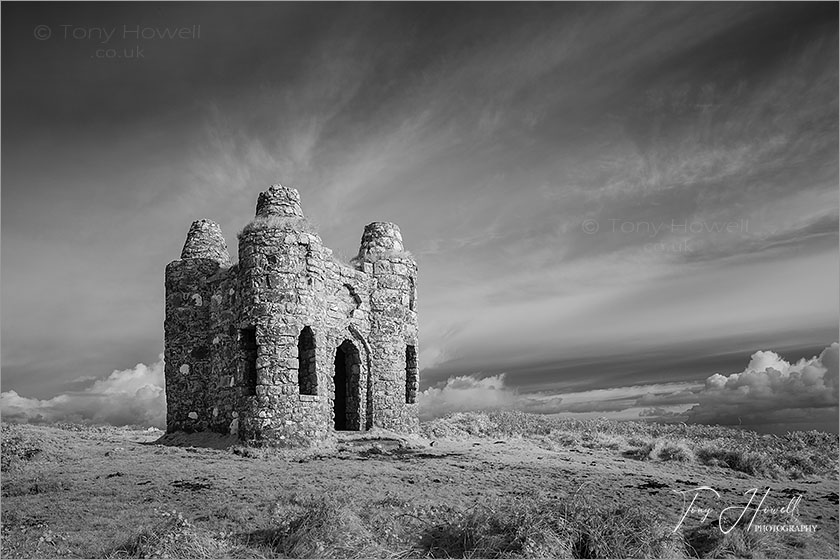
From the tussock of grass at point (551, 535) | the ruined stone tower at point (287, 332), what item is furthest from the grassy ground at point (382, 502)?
the ruined stone tower at point (287, 332)

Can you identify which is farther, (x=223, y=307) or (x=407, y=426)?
(x=407, y=426)

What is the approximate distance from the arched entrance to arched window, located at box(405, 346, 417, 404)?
2.73 m

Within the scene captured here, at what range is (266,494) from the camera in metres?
15.1

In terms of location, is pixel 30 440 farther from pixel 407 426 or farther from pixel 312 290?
pixel 407 426

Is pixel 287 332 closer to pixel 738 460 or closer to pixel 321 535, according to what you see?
pixel 321 535

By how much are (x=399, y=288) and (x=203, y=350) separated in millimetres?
8046

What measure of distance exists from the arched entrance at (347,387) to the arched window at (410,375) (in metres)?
2.73

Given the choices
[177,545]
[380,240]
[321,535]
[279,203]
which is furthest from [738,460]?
[177,545]

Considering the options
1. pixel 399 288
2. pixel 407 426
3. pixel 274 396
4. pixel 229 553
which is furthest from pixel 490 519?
pixel 399 288

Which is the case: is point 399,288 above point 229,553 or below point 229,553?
above
